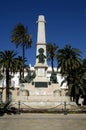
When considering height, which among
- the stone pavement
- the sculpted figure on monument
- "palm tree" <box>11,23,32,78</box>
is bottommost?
the stone pavement

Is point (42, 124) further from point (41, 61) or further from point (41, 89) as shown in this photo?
point (41, 61)

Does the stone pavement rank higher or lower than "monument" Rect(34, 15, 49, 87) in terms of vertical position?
lower

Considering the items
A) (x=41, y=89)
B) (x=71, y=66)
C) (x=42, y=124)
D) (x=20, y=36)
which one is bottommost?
(x=42, y=124)

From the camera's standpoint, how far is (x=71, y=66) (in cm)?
4603

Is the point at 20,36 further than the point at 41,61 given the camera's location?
Yes

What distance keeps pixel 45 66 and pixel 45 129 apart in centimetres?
2132

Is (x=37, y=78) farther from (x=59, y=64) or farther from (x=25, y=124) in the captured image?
(x=25, y=124)

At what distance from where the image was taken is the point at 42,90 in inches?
1505

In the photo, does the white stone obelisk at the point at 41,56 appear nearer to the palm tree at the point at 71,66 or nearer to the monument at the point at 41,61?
the monument at the point at 41,61

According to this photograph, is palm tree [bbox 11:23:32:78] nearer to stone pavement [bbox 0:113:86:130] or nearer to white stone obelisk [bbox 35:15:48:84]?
white stone obelisk [bbox 35:15:48:84]

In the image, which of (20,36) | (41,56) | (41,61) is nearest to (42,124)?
(41,56)

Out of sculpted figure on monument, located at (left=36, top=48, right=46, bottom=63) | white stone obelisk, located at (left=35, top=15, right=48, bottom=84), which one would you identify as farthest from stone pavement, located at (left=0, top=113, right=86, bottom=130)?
sculpted figure on monument, located at (left=36, top=48, right=46, bottom=63)

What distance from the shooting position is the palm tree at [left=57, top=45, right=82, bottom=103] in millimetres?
45375

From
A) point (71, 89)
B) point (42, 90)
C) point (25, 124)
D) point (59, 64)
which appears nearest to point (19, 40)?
point (59, 64)
